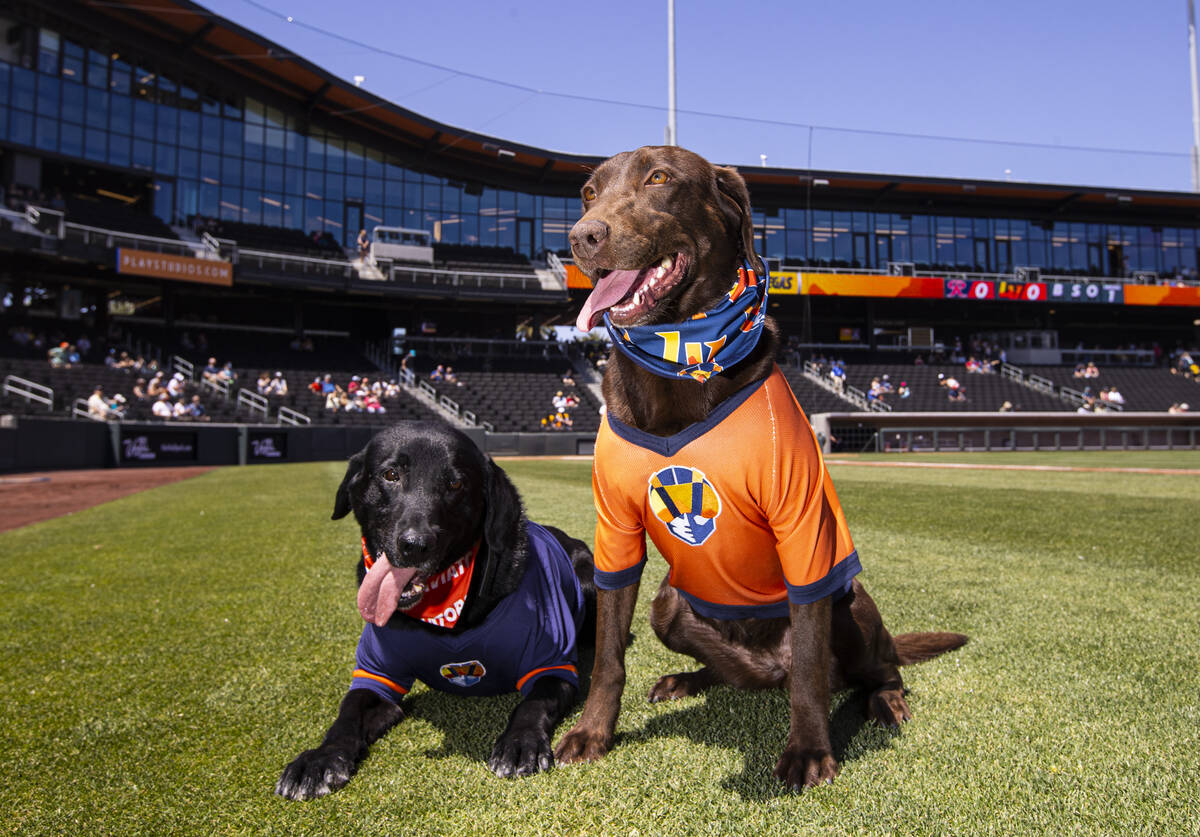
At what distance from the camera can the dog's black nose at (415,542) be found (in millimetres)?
2318

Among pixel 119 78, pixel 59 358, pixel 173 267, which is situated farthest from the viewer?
pixel 119 78

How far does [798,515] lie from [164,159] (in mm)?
41052

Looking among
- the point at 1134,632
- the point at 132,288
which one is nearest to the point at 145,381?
the point at 132,288

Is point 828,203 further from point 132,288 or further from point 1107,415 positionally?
point 132,288

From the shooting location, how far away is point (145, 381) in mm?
24031

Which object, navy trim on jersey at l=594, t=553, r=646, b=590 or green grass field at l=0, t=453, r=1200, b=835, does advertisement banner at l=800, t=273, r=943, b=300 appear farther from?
navy trim on jersey at l=594, t=553, r=646, b=590

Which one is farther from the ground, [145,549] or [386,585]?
[386,585]

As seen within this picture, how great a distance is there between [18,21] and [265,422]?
22.1 m

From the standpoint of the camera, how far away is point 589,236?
203 cm

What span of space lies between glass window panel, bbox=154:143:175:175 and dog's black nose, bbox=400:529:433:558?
40.1m

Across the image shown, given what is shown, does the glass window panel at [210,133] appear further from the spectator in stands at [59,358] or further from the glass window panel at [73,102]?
the spectator in stands at [59,358]

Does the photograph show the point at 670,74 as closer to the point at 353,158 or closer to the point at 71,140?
the point at 353,158

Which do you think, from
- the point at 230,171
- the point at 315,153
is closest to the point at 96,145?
the point at 230,171

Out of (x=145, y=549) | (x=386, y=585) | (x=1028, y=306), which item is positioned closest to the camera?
(x=386, y=585)
